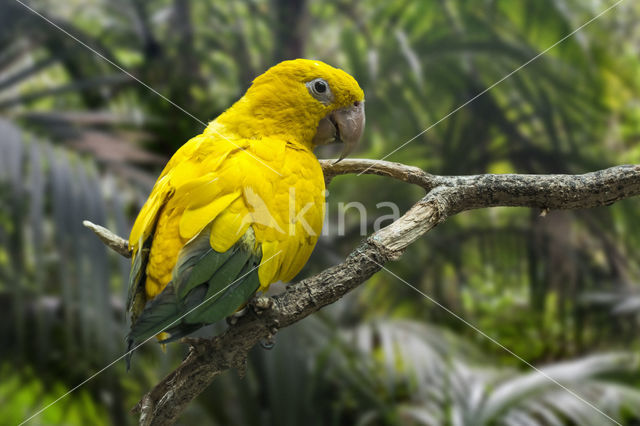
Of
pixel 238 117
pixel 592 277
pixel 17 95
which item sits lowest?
pixel 238 117

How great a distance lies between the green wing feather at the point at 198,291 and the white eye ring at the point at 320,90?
0.86ft

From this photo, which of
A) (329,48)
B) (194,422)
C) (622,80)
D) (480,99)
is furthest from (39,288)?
(622,80)

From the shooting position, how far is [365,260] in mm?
553

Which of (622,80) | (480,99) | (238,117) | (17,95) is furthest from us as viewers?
(622,80)

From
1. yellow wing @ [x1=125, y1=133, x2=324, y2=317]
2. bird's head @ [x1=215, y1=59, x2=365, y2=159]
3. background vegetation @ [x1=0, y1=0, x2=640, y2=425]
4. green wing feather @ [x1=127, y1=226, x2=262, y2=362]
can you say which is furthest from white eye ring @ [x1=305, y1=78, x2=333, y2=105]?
background vegetation @ [x1=0, y1=0, x2=640, y2=425]

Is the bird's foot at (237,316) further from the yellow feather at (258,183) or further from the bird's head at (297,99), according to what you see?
the bird's head at (297,99)

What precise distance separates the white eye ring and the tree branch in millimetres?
184

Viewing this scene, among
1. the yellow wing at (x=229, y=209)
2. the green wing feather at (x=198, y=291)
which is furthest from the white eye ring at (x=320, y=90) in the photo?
the green wing feather at (x=198, y=291)

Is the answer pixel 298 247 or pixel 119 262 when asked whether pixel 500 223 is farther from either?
pixel 298 247

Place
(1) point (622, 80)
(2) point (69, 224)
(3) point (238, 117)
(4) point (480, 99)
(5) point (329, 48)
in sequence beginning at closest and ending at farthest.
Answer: (3) point (238, 117), (2) point (69, 224), (5) point (329, 48), (4) point (480, 99), (1) point (622, 80)

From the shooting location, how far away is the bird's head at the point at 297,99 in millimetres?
682

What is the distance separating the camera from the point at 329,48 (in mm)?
1755

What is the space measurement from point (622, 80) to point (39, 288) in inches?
87.3

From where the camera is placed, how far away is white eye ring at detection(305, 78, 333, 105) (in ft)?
2.25
